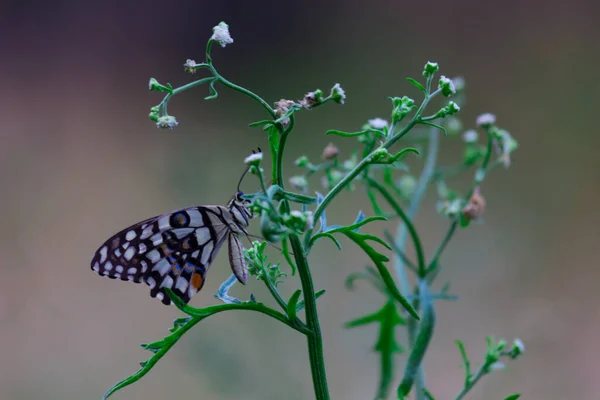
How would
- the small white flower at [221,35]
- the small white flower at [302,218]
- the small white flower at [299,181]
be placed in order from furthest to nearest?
1. the small white flower at [299,181]
2. the small white flower at [221,35]
3. the small white flower at [302,218]

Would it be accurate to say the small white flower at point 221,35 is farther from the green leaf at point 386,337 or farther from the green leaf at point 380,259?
the green leaf at point 386,337

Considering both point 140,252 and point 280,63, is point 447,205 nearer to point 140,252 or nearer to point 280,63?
point 140,252

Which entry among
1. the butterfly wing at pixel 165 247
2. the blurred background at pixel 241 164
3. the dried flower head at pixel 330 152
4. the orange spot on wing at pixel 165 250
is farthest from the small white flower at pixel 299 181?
the blurred background at pixel 241 164

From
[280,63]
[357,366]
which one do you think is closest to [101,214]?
[280,63]

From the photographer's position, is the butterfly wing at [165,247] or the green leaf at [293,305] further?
the butterfly wing at [165,247]


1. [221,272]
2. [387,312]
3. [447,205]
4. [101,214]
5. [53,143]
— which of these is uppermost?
[53,143]

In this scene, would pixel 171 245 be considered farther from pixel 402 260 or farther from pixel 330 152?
pixel 402 260

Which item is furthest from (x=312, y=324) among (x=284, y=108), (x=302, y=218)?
(x=284, y=108)
